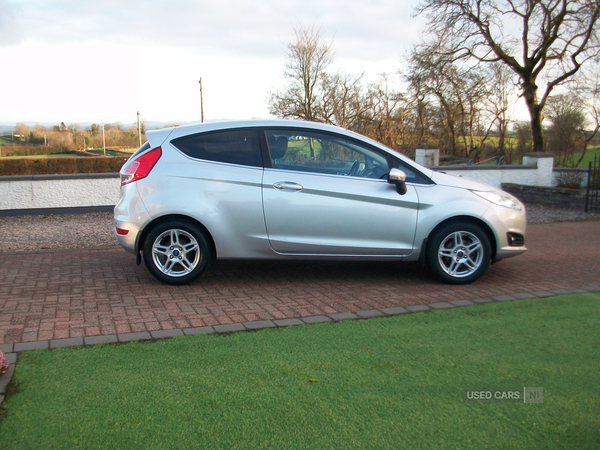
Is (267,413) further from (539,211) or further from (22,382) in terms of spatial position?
(539,211)

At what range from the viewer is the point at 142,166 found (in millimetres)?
5793

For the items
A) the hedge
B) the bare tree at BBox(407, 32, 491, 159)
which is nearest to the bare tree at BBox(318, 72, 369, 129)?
the bare tree at BBox(407, 32, 491, 159)

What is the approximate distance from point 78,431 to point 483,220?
4.52 meters

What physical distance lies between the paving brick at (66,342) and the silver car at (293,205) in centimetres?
164

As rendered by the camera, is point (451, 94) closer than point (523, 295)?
No

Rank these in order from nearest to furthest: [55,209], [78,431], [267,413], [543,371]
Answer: [78,431]
[267,413]
[543,371]
[55,209]

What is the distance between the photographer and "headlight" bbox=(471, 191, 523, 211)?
19.9ft

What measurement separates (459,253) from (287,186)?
1.99 metres

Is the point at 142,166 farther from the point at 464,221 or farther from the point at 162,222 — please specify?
the point at 464,221

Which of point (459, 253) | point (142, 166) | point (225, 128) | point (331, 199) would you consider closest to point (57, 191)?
point (142, 166)

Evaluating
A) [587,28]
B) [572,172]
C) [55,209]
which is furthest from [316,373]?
[587,28]

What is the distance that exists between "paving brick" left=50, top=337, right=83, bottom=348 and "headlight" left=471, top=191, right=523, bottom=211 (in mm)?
4184

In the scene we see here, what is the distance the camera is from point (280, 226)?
5.79 meters

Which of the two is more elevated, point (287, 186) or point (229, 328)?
point (287, 186)
